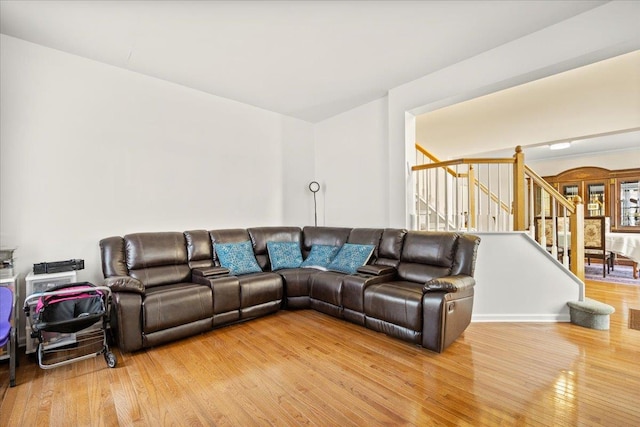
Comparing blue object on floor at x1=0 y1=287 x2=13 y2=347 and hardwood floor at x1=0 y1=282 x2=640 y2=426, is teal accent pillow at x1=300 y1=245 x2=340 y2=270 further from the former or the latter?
blue object on floor at x1=0 y1=287 x2=13 y2=347

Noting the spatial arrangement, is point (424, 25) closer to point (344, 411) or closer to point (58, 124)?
point (344, 411)

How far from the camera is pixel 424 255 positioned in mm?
3305

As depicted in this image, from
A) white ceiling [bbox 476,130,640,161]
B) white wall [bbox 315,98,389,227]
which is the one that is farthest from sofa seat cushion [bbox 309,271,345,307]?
white ceiling [bbox 476,130,640,161]

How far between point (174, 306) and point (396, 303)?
2048 millimetres

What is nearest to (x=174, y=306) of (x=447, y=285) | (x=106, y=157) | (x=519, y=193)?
(x=106, y=157)

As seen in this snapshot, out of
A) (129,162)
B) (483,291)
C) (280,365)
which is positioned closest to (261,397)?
(280,365)

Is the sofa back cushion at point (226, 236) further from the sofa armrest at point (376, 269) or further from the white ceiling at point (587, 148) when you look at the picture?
the white ceiling at point (587, 148)

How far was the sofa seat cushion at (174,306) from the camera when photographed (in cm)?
270

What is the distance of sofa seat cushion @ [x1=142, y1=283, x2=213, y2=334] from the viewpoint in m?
2.70

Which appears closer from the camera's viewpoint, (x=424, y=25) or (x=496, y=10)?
(x=496, y=10)

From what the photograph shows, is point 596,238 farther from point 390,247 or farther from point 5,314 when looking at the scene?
point 5,314

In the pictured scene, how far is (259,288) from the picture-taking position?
3465 millimetres

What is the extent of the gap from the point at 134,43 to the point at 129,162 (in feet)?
4.12

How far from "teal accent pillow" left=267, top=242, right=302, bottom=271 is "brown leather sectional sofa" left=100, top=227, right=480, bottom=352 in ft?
0.40
